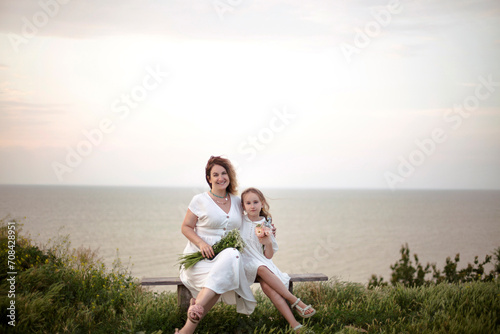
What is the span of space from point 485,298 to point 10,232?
19.7 feet

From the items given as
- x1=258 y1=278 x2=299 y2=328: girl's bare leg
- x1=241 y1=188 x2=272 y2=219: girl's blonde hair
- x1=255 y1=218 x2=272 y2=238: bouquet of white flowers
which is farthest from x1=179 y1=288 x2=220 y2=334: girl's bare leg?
x1=241 y1=188 x2=272 y2=219: girl's blonde hair

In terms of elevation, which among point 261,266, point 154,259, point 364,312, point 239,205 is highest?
point 239,205

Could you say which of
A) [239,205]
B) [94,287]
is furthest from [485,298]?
[94,287]

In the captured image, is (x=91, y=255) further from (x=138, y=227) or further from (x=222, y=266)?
(x=138, y=227)

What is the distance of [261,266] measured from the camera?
453 centimetres

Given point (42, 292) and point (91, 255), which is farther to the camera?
point (91, 255)

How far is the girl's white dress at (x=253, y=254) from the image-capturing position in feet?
14.9

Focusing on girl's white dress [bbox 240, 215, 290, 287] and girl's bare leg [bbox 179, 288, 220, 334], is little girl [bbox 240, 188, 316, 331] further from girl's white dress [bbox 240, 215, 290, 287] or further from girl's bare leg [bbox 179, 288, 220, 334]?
girl's bare leg [bbox 179, 288, 220, 334]

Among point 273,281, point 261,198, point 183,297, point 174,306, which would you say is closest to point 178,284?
point 183,297

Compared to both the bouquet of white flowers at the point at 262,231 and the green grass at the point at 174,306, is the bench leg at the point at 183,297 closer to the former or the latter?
the green grass at the point at 174,306

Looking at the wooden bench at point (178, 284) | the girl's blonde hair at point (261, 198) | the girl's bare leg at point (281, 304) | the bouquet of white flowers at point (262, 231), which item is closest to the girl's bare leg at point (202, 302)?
the wooden bench at point (178, 284)

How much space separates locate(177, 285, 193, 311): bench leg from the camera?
15.4ft

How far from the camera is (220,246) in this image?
4.52m

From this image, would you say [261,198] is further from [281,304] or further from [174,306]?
[174,306]
